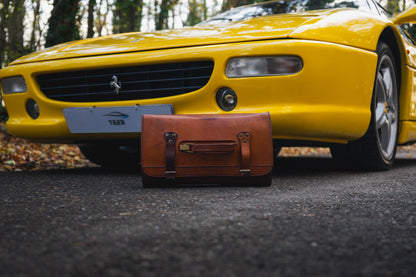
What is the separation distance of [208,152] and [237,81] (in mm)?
509

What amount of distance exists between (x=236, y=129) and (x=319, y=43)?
0.73 meters

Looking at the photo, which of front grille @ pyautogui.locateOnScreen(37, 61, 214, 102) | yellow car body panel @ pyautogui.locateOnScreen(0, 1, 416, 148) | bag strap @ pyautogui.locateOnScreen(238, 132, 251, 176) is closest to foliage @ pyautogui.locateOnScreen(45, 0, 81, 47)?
yellow car body panel @ pyautogui.locateOnScreen(0, 1, 416, 148)

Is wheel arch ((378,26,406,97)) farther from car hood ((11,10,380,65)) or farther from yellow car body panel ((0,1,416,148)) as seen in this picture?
car hood ((11,10,380,65))

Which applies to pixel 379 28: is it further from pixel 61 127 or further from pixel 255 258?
pixel 255 258

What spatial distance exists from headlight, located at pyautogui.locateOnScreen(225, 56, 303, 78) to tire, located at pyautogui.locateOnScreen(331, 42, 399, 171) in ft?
2.56

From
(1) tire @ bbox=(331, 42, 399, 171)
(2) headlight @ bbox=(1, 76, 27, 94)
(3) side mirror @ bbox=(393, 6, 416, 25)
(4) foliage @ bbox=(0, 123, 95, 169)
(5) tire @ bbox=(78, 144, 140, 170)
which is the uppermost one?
(3) side mirror @ bbox=(393, 6, 416, 25)

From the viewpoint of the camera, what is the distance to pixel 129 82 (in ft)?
10.1

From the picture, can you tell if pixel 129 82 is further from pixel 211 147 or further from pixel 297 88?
pixel 297 88

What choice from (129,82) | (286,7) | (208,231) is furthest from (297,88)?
(286,7)

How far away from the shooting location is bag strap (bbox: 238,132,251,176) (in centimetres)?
251

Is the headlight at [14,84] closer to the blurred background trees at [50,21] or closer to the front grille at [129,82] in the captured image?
the front grille at [129,82]

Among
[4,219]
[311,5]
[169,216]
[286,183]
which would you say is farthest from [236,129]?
[311,5]

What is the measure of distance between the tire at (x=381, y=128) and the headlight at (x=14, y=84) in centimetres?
222

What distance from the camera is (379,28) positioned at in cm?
328
